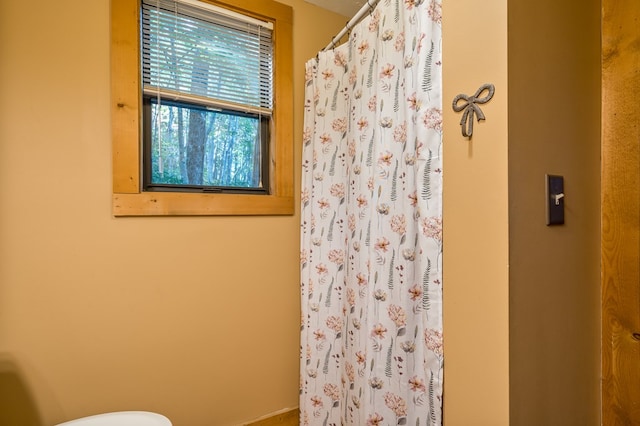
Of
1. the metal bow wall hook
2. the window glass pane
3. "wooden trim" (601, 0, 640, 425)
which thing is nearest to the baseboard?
the window glass pane

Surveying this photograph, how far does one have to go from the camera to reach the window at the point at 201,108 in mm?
1379

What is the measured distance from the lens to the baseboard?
167cm

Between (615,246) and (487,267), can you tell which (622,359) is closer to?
(615,246)

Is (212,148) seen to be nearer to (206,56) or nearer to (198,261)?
(206,56)

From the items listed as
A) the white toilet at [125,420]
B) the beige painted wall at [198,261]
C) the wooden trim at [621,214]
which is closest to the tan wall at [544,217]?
the beige painted wall at [198,261]

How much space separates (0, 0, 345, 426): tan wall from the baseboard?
0.18ft

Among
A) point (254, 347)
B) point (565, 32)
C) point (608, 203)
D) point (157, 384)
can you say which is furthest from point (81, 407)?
point (565, 32)

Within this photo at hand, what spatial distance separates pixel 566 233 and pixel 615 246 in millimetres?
365

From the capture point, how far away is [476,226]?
0.83m

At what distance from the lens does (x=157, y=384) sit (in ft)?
4.74

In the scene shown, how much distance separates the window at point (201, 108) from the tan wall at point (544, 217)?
1.16 meters

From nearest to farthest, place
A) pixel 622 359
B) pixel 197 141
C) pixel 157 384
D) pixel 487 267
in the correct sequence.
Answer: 1. pixel 622 359
2. pixel 487 267
3. pixel 157 384
4. pixel 197 141

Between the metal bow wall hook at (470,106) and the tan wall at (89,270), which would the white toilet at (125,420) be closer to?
the tan wall at (89,270)

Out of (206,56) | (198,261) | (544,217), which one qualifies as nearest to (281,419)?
(198,261)
